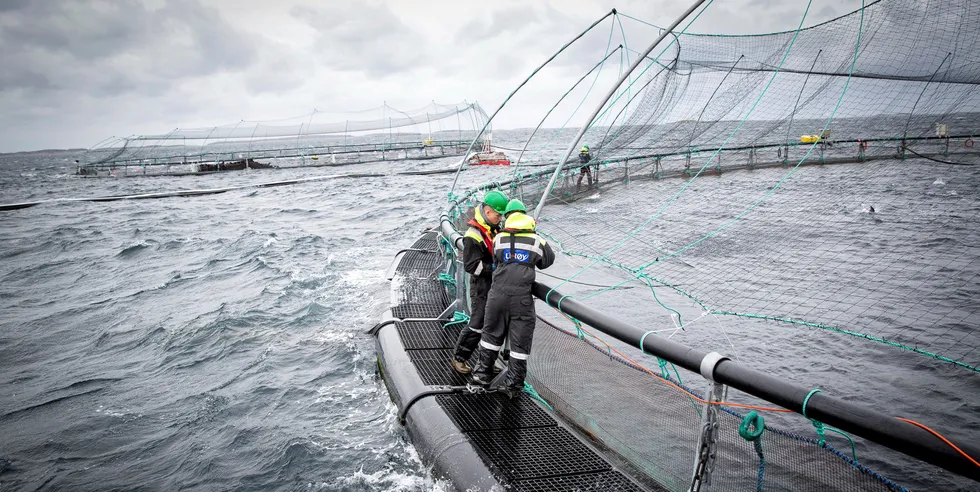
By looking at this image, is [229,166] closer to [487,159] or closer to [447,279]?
[487,159]

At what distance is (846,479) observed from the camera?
3.44 m

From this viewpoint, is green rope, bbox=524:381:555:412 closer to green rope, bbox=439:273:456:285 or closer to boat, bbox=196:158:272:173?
green rope, bbox=439:273:456:285

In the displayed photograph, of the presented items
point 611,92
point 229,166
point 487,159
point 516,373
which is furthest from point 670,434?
point 229,166

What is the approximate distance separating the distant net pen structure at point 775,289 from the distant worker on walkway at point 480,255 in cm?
66

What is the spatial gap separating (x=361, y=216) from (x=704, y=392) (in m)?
17.4

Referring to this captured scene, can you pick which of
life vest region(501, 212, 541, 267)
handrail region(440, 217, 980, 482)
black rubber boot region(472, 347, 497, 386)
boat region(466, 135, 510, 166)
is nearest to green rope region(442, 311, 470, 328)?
black rubber boot region(472, 347, 497, 386)

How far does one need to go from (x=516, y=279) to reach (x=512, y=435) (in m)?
1.29

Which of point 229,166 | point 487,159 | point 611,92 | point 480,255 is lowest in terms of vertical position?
point 480,255

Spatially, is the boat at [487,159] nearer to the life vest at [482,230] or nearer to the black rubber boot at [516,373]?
the life vest at [482,230]

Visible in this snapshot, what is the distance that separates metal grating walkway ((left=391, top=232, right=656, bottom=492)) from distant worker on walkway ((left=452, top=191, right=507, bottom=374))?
51 centimetres

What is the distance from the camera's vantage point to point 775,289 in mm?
9438

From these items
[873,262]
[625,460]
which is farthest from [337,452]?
[873,262]

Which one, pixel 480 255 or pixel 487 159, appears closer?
pixel 480 255

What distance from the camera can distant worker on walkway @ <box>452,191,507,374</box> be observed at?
16.4ft
